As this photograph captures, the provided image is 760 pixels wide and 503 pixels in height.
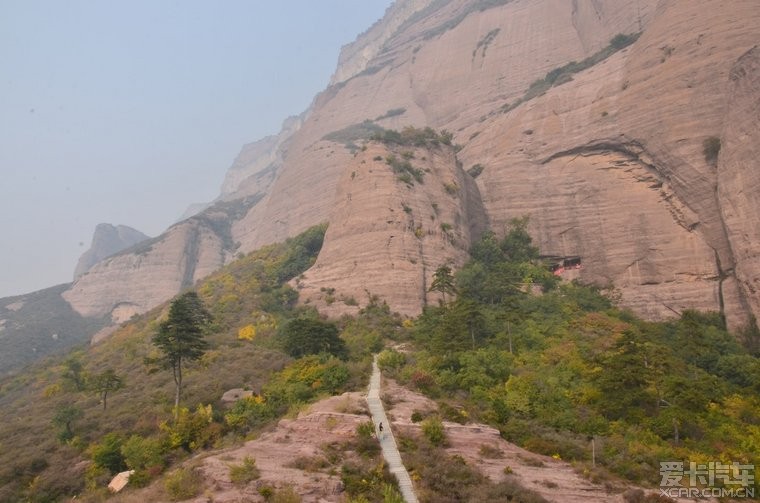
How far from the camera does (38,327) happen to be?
86.1 meters

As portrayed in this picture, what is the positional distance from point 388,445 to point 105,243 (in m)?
168

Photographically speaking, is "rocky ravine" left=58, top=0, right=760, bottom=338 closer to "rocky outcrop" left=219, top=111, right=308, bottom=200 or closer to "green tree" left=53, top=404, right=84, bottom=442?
"green tree" left=53, top=404, right=84, bottom=442

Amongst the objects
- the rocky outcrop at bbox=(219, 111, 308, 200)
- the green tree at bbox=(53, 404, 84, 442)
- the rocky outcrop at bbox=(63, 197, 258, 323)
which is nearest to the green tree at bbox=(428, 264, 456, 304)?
the green tree at bbox=(53, 404, 84, 442)

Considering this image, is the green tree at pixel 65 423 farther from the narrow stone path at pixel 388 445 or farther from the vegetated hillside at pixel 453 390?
the narrow stone path at pixel 388 445

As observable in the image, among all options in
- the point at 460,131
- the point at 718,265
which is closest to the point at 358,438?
the point at 718,265

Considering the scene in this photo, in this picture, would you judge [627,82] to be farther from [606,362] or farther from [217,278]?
[217,278]

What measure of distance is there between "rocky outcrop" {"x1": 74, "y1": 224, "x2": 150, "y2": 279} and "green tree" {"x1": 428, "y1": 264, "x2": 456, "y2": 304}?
133m

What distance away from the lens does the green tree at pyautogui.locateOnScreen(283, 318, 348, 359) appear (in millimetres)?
29484

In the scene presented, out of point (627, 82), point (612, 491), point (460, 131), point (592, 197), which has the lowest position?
point (612, 491)

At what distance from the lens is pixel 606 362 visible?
24859 mm

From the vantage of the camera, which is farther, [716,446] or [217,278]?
[217,278]

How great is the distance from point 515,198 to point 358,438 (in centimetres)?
3755

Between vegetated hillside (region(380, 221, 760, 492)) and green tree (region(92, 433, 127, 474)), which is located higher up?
vegetated hillside (region(380, 221, 760, 492))

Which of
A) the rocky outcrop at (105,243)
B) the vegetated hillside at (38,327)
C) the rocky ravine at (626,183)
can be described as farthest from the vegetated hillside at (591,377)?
the rocky outcrop at (105,243)
